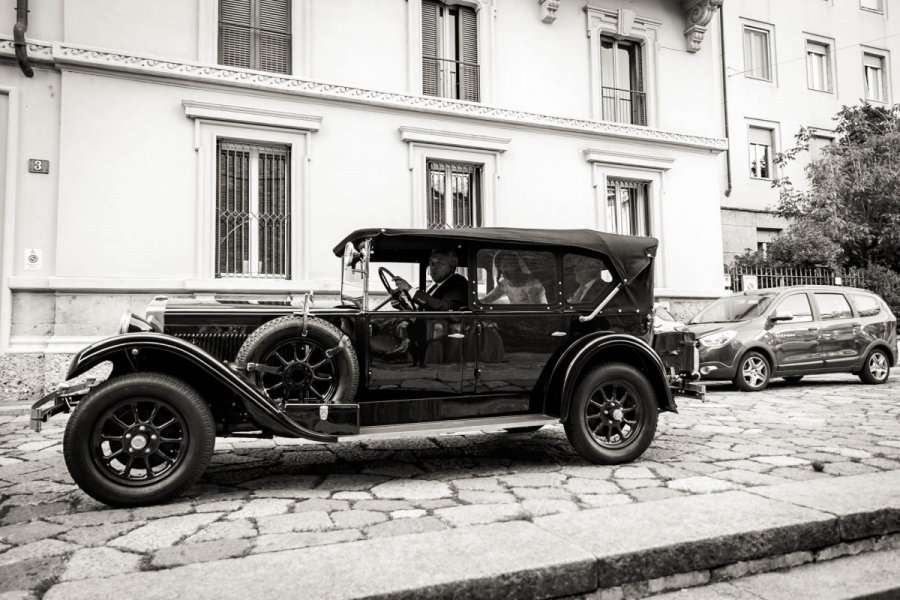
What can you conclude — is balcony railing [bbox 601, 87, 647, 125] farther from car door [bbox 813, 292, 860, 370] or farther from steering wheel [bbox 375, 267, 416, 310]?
steering wheel [bbox 375, 267, 416, 310]

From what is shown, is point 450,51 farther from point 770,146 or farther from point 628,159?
point 770,146

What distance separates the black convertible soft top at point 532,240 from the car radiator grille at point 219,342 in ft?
3.73

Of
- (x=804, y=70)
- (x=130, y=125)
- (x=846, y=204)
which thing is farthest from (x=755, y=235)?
(x=130, y=125)

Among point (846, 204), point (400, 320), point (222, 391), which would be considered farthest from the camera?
point (846, 204)

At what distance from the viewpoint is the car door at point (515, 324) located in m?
4.75

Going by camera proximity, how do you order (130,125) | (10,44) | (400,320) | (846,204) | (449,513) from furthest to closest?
(846,204), (130,125), (10,44), (400,320), (449,513)

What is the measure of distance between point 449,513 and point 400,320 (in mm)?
1440

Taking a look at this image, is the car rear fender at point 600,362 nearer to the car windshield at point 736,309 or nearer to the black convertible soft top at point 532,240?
the black convertible soft top at point 532,240

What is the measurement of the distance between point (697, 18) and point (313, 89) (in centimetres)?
906

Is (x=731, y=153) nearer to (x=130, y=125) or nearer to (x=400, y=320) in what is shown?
(x=130, y=125)

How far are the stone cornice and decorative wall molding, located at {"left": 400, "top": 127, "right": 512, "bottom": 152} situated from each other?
374mm

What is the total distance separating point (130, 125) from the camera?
9758 millimetres

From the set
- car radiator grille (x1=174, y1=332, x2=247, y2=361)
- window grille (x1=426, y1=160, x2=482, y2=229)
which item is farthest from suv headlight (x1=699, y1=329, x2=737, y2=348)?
car radiator grille (x1=174, y1=332, x2=247, y2=361)

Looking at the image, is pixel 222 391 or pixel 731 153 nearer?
pixel 222 391
